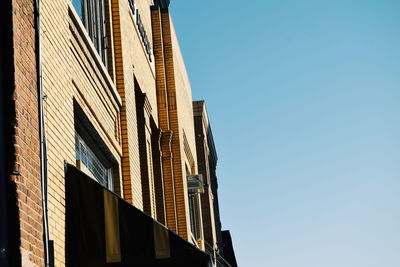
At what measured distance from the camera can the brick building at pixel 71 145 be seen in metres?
6.83

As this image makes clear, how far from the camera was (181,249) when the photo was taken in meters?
8.48

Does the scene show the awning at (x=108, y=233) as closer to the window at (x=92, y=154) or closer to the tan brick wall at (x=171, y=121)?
the window at (x=92, y=154)

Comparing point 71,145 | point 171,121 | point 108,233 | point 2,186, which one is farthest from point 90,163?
point 171,121

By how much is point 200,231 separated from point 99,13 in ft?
36.7

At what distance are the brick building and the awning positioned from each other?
0.03 feet

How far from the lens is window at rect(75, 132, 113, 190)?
10.5 m

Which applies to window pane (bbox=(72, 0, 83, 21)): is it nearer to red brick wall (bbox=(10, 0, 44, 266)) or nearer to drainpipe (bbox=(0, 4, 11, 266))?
red brick wall (bbox=(10, 0, 44, 266))

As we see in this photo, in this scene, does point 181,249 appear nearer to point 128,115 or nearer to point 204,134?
point 128,115

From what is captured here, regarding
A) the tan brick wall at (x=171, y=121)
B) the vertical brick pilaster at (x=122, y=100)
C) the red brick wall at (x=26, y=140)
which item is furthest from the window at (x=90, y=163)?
the tan brick wall at (x=171, y=121)

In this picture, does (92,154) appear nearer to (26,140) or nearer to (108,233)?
(108,233)

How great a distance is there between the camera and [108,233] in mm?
8227

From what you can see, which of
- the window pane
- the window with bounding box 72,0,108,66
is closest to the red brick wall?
the window pane

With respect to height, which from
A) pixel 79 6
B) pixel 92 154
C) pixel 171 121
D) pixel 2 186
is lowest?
Answer: pixel 2 186

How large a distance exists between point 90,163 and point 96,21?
2.73 m
